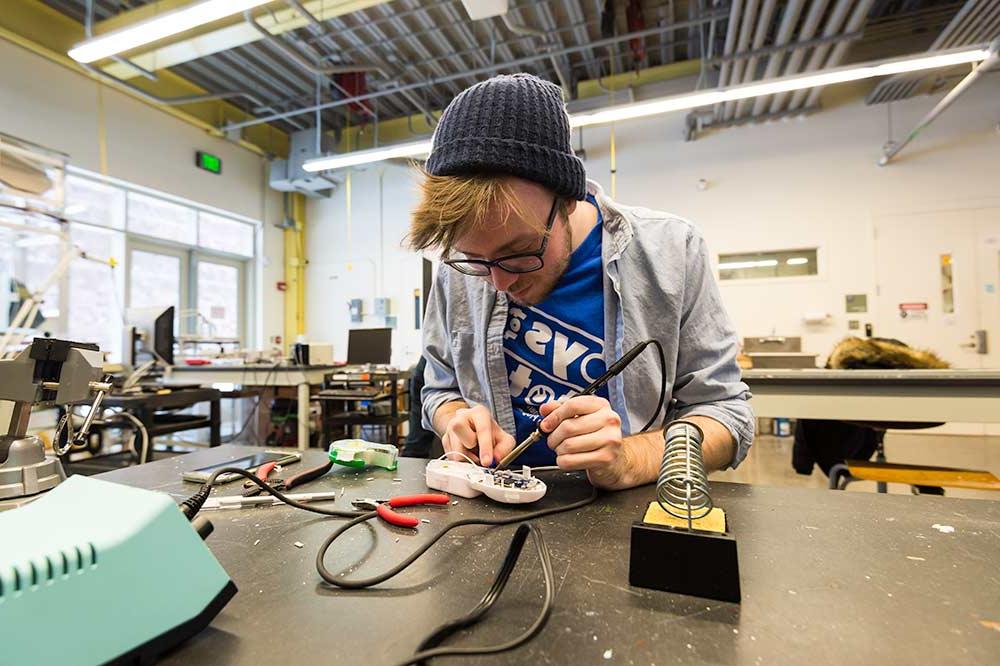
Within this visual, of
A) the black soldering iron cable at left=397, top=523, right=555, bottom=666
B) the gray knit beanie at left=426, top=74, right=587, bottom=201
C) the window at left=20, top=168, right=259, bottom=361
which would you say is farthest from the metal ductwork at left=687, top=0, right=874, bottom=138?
the window at left=20, top=168, right=259, bottom=361

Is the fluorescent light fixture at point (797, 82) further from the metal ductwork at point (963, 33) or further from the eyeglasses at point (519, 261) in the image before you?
the eyeglasses at point (519, 261)

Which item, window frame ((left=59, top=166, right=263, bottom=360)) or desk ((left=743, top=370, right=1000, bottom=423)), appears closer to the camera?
desk ((left=743, top=370, right=1000, bottom=423))

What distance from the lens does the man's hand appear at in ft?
1.92

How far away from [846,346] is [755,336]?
296 centimetres

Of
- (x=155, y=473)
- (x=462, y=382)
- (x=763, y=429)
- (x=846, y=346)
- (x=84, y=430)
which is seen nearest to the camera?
(x=84, y=430)

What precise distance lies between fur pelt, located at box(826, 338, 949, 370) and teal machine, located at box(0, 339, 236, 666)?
2255mm

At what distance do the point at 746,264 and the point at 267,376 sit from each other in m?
4.60

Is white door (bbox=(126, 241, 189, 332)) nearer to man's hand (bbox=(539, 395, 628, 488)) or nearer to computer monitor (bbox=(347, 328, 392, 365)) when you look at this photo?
computer monitor (bbox=(347, 328, 392, 365))

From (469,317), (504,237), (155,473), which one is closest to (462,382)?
(469,317)

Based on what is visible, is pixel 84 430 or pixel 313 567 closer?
pixel 313 567

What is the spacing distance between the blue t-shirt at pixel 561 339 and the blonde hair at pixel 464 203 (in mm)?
267

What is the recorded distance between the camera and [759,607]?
352 millimetres

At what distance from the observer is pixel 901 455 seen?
3877 mm

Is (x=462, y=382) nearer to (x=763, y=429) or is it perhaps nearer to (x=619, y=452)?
(x=619, y=452)
